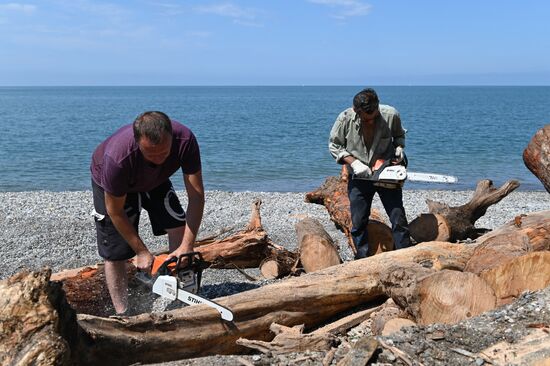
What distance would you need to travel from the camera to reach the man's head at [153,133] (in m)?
3.98

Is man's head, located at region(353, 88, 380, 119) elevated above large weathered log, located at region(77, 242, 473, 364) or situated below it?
above

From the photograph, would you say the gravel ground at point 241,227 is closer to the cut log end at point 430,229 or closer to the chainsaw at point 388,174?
the cut log end at point 430,229

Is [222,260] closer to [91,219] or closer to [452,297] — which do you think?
[452,297]

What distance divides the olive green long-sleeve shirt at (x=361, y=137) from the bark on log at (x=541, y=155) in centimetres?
131

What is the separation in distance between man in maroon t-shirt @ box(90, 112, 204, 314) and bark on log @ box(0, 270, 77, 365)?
49.4 inches

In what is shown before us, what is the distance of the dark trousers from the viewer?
19.4 ft

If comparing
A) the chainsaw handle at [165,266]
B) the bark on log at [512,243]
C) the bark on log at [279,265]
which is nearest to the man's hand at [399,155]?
the bark on log at [512,243]

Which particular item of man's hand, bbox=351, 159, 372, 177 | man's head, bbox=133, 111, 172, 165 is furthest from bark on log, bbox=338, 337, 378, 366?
man's hand, bbox=351, 159, 372, 177

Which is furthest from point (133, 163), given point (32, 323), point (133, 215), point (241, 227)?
point (241, 227)

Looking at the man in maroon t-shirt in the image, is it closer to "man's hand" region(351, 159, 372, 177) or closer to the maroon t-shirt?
the maroon t-shirt

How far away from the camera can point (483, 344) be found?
11.2 feet

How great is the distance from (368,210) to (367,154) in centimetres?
56

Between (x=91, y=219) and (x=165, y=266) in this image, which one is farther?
(x=91, y=219)

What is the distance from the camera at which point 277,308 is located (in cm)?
429
